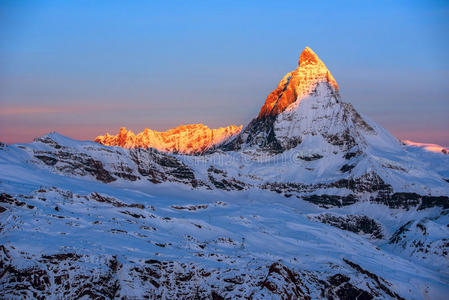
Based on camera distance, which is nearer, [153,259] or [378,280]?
[153,259]

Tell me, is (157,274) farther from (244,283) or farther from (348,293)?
(348,293)

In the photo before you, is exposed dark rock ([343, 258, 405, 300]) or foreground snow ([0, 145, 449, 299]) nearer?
foreground snow ([0, 145, 449, 299])

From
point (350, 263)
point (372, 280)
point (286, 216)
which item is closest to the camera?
point (372, 280)

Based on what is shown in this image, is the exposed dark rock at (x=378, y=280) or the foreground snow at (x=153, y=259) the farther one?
the exposed dark rock at (x=378, y=280)

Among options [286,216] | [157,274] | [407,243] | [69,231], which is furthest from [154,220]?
[407,243]

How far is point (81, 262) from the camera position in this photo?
68.1 m

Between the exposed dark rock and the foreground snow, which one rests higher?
the foreground snow

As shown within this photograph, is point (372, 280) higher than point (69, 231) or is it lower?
lower

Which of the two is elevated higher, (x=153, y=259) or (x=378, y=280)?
(x=153, y=259)

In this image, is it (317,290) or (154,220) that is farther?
(154,220)

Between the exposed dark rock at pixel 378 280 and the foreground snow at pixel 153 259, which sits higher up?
the foreground snow at pixel 153 259

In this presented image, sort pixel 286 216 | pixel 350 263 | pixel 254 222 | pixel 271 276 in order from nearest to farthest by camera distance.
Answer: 1. pixel 271 276
2. pixel 350 263
3. pixel 254 222
4. pixel 286 216

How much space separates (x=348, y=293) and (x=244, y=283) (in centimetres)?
2044

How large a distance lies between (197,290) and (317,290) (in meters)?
19.3
